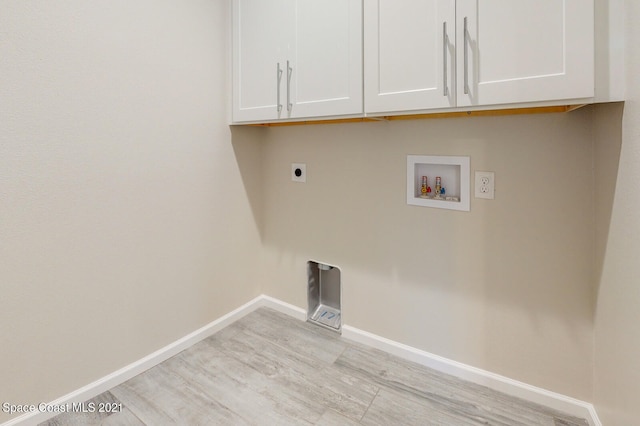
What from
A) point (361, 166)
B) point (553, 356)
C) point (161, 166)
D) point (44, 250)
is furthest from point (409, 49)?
point (44, 250)

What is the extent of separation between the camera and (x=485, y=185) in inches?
55.7

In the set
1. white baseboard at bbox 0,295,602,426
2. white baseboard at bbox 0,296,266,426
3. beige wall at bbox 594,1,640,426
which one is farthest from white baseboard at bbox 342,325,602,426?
white baseboard at bbox 0,296,266,426

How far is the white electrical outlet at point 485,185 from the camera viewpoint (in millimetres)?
1399

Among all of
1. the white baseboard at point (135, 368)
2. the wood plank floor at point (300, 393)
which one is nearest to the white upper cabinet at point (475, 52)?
the wood plank floor at point (300, 393)

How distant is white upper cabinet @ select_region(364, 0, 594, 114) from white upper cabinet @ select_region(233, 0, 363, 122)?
10 cm

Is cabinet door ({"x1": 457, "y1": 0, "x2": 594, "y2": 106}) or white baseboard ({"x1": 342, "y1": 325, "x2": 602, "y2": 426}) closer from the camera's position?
cabinet door ({"x1": 457, "y1": 0, "x2": 594, "y2": 106})

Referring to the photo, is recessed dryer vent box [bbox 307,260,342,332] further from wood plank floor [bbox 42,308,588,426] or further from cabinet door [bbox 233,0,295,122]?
cabinet door [bbox 233,0,295,122]

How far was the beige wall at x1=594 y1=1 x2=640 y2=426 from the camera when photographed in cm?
91

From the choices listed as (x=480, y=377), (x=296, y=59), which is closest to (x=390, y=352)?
(x=480, y=377)

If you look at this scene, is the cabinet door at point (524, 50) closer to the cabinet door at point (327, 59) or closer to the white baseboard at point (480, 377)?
the cabinet door at point (327, 59)

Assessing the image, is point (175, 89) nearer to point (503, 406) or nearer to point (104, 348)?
point (104, 348)

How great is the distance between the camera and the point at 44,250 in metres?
1.24

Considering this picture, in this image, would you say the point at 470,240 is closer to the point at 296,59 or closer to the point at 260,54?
the point at 296,59

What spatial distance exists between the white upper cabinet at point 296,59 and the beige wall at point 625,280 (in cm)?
88
